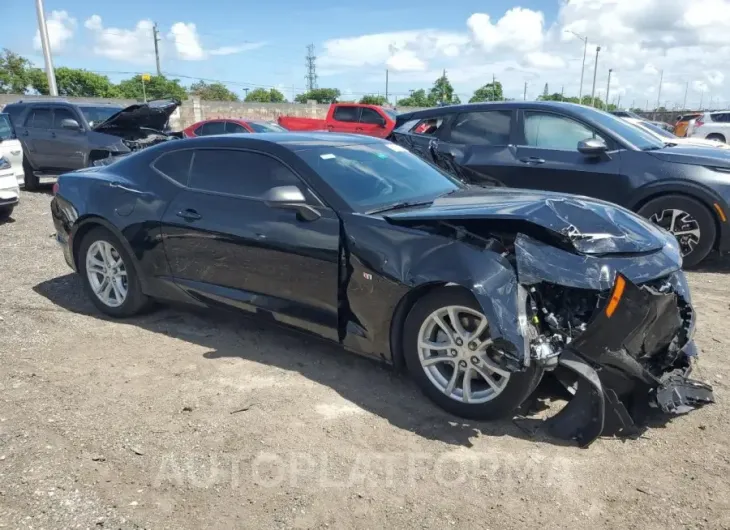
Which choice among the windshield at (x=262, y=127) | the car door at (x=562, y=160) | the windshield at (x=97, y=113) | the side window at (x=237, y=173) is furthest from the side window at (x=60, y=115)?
the car door at (x=562, y=160)

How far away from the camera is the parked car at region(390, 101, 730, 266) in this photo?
6.28 meters

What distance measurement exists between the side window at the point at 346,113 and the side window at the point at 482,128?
11249 mm

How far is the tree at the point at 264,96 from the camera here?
69.7 metres

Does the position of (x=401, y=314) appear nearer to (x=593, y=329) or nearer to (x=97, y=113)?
(x=593, y=329)

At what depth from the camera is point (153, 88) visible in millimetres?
58906

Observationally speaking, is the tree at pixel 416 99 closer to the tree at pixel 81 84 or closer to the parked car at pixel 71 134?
the tree at pixel 81 84

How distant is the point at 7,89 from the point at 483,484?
57295 mm

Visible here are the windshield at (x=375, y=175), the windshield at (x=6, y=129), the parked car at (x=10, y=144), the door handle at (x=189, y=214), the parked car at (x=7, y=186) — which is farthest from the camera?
the windshield at (x=6, y=129)

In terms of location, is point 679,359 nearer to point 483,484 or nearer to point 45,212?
point 483,484

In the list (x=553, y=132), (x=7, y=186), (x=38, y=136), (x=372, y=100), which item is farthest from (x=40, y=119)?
(x=372, y=100)

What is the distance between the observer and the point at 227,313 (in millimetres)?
4430

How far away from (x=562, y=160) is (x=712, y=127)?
18.3 m

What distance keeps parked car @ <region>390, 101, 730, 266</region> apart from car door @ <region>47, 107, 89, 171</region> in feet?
24.5

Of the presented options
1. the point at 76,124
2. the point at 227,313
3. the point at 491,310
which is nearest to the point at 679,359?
the point at 491,310
